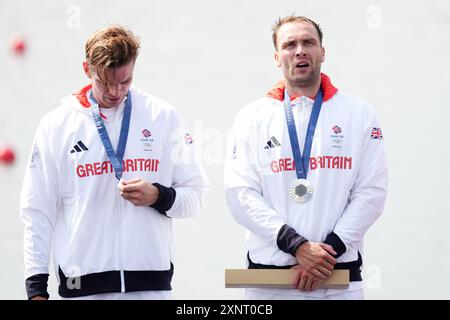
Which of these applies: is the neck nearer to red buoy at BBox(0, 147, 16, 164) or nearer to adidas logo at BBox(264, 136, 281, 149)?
adidas logo at BBox(264, 136, 281, 149)

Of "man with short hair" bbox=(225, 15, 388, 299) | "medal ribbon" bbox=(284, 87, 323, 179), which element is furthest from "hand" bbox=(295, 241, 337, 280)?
"medal ribbon" bbox=(284, 87, 323, 179)

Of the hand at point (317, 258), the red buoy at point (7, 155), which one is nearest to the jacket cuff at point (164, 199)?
the hand at point (317, 258)

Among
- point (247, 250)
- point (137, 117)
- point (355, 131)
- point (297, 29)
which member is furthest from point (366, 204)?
point (137, 117)

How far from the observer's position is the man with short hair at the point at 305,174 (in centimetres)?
322

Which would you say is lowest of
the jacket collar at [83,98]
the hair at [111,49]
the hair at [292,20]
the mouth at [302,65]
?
the jacket collar at [83,98]

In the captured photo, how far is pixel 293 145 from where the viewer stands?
10.8 feet

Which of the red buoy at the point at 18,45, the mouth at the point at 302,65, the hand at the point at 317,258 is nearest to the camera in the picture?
the hand at the point at 317,258

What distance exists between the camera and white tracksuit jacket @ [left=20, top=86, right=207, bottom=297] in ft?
10.6

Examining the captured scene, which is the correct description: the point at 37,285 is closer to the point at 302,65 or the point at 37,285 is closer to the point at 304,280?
the point at 304,280

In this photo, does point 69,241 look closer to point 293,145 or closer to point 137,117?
point 137,117

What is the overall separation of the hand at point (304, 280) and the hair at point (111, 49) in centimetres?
106

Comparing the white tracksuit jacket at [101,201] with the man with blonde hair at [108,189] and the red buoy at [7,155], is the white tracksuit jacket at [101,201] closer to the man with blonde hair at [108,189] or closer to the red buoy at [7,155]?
the man with blonde hair at [108,189]
